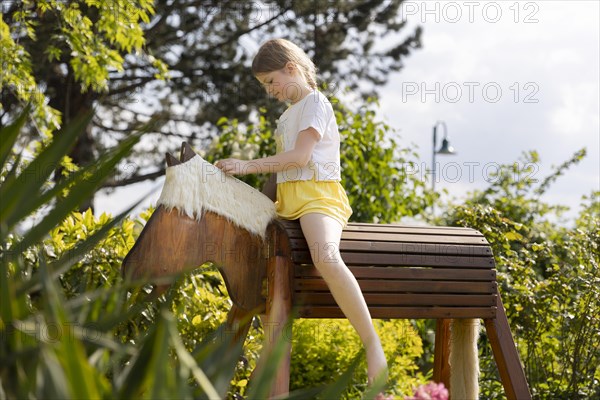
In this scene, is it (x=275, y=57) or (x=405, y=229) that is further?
(x=405, y=229)

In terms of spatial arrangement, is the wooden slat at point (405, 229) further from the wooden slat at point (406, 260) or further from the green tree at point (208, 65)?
the green tree at point (208, 65)

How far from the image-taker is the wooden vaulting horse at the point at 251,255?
3234mm

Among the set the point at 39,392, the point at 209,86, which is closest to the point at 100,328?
the point at 39,392

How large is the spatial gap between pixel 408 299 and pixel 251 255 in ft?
2.57

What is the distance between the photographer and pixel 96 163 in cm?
196

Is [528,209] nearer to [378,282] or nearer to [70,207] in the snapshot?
[378,282]

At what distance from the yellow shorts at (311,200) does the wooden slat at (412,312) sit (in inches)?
15.6

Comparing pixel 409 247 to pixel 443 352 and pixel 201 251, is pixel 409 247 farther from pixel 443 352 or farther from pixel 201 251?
pixel 201 251

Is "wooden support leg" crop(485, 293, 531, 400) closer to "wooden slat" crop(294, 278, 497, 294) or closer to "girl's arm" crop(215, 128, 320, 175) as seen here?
"wooden slat" crop(294, 278, 497, 294)

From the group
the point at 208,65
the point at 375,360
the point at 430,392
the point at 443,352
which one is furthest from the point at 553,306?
the point at 208,65

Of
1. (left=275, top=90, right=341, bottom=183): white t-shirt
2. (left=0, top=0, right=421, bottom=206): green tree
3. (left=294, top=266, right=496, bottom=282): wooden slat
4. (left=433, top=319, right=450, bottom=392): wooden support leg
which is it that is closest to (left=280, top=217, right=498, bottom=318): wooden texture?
(left=294, top=266, right=496, bottom=282): wooden slat

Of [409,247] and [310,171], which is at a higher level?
[310,171]

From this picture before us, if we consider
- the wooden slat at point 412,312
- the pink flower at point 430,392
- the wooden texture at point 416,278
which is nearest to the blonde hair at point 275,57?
the wooden texture at point 416,278

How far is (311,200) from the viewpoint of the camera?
3.53 metres
